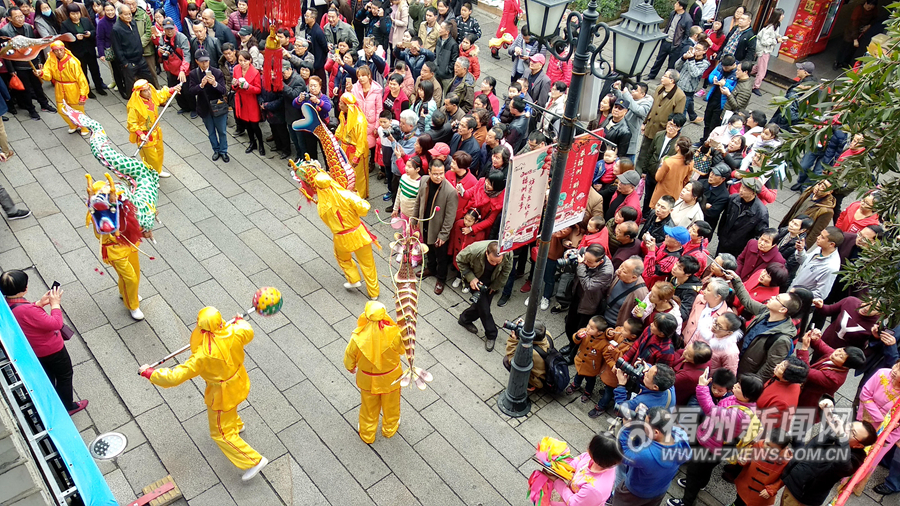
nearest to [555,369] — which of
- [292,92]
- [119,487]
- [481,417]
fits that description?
[481,417]

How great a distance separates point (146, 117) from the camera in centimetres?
884

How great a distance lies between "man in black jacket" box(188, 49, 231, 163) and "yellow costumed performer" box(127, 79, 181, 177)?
2.10 ft

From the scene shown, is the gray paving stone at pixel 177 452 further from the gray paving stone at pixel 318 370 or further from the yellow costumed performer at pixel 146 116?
the yellow costumed performer at pixel 146 116

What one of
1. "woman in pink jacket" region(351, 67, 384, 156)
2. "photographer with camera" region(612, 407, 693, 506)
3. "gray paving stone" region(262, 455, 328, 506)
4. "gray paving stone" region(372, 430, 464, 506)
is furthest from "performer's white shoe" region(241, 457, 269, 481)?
"woman in pink jacket" region(351, 67, 384, 156)

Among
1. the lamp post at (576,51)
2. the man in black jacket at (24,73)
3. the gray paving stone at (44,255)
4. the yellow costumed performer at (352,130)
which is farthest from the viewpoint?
the man in black jacket at (24,73)

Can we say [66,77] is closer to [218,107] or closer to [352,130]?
[218,107]

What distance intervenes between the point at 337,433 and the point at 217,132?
5.91 meters

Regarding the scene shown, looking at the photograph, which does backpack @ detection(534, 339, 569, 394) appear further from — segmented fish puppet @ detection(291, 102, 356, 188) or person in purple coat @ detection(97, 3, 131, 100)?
person in purple coat @ detection(97, 3, 131, 100)

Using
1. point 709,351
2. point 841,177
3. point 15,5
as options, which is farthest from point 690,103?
point 15,5

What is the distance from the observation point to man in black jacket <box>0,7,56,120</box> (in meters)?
10.1

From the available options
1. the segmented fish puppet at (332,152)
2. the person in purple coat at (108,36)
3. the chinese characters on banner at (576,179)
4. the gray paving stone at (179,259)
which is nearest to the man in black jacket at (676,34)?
the segmented fish puppet at (332,152)

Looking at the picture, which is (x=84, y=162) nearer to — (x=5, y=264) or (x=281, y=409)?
(x=5, y=264)

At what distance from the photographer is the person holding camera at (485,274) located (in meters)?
6.87

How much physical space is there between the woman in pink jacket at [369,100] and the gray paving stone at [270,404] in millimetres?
3911
